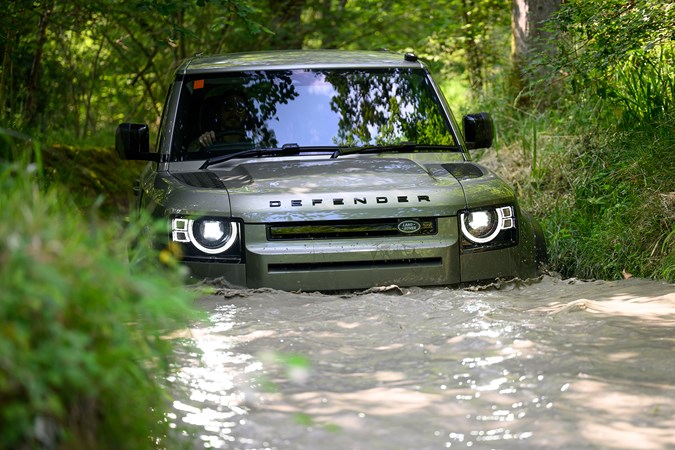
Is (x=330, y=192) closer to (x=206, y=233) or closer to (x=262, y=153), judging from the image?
Answer: (x=206, y=233)

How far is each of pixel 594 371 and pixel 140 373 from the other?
2.01 meters

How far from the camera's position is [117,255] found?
8.84 feet

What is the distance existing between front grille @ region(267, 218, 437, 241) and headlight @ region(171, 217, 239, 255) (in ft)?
0.73

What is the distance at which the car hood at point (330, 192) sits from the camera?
5.22 meters

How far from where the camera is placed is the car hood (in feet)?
17.1

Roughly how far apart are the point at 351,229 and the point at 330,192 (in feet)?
0.74

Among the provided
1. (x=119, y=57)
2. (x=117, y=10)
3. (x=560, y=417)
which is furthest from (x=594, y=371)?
(x=119, y=57)

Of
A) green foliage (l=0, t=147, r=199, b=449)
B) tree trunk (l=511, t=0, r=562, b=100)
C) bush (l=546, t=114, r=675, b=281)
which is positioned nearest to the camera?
green foliage (l=0, t=147, r=199, b=449)

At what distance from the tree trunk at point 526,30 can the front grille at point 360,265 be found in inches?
233

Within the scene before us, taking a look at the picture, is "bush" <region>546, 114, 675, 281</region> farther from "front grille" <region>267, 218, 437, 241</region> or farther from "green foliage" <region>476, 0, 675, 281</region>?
"front grille" <region>267, 218, 437, 241</region>

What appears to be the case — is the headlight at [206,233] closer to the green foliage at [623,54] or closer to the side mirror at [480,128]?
the side mirror at [480,128]

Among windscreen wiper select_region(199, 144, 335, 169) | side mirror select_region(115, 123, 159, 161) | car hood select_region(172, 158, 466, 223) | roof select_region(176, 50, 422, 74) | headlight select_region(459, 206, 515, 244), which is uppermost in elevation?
roof select_region(176, 50, 422, 74)


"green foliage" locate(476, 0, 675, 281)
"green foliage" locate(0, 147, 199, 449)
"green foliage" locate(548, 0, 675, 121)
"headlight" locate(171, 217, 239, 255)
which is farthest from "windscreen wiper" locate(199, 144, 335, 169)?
"green foliage" locate(0, 147, 199, 449)

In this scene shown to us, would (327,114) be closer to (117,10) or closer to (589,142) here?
(589,142)
